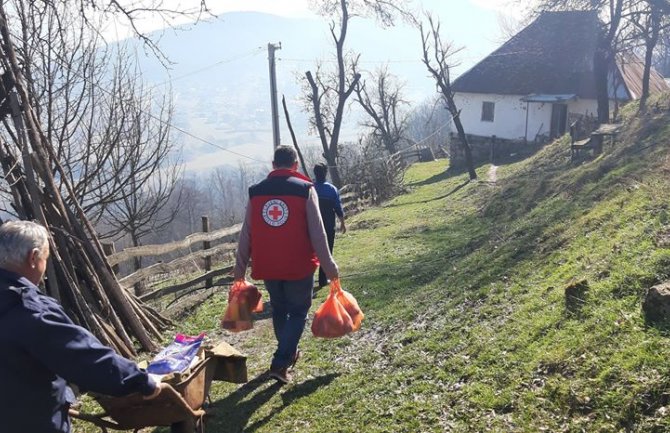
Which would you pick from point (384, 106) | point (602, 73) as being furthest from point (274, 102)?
point (384, 106)

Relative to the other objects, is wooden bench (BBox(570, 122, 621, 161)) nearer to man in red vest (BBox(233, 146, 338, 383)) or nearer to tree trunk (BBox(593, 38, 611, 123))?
tree trunk (BBox(593, 38, 611, 123))

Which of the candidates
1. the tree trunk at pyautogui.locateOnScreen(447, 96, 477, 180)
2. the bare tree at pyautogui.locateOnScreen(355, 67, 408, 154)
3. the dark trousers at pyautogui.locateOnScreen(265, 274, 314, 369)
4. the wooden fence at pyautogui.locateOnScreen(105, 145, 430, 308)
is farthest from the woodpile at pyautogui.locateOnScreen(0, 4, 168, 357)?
the bare tree at pyautogui.locateOnScreen(355, 67, 408, 154)

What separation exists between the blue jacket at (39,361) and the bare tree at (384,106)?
127 feet

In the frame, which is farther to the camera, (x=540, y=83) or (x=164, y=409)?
(x=540, y=83)

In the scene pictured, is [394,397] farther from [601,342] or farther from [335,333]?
[601,342]

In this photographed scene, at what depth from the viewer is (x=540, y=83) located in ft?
105

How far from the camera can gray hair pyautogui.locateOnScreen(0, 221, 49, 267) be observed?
2.73 meters

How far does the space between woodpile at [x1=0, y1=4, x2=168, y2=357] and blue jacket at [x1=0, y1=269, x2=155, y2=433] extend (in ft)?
10.9

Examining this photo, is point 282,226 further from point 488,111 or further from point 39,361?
point 488,111

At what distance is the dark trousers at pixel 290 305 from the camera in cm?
512

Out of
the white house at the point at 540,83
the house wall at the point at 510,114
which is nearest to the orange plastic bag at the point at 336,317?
the house wall at the point at 510,114

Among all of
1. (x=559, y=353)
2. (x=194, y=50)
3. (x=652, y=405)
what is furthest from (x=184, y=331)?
(x=194, y=50)

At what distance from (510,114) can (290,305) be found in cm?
2990

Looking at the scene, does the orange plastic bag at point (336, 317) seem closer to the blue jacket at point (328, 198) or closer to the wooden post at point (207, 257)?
the blue jacket at point (328, 198)
